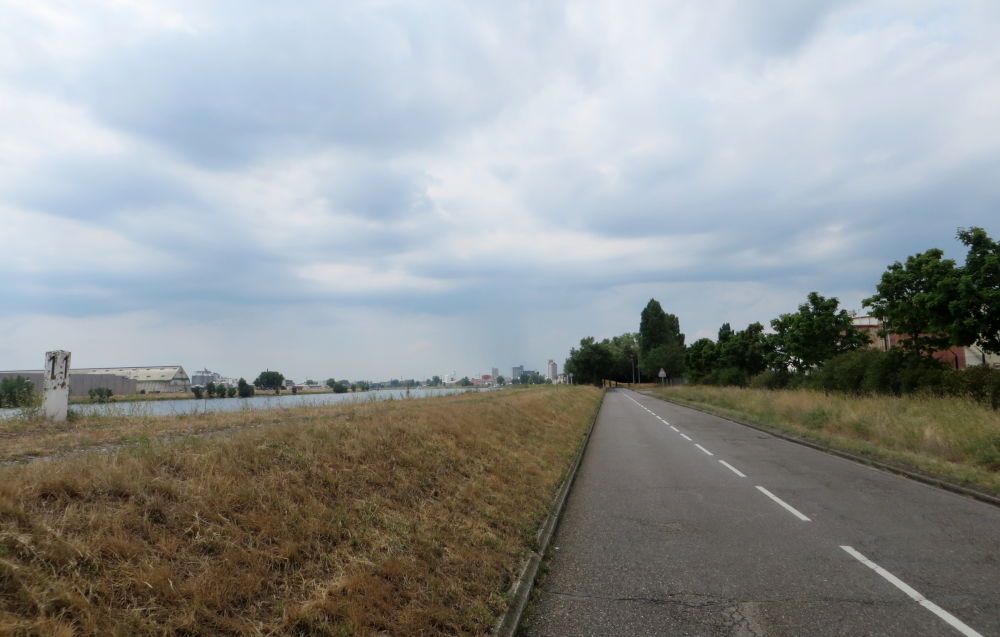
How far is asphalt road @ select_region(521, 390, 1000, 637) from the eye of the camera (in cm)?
466

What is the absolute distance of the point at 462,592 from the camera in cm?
515

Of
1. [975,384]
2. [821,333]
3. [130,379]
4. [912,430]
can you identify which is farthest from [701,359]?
[130,379]

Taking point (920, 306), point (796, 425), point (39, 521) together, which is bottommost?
point (796, 425)

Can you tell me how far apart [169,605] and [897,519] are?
9.40 m

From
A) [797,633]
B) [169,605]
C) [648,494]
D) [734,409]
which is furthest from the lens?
[734,409]

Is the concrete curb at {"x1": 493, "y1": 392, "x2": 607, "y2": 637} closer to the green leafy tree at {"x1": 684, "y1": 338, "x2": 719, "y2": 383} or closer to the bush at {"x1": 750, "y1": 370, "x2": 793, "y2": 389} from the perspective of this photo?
the bush at {"x1": 750, "y1": 370, "x2": 793, "y2": 389}

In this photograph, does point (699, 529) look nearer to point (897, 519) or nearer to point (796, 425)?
point (897, 519)

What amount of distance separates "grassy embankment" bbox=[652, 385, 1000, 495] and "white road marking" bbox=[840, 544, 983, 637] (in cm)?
558

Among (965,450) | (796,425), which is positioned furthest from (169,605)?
(796,425)

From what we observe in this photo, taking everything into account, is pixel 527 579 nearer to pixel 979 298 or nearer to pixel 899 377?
pixel 979 298

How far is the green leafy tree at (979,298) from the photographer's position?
2020 centimetres

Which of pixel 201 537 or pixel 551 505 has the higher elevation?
pixel 201 537

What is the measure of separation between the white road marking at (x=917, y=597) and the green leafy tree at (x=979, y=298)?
805 inches

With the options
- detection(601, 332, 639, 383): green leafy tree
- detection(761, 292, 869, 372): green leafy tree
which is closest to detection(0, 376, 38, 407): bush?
detection(761, 292, 869, 372): green leafy tree
